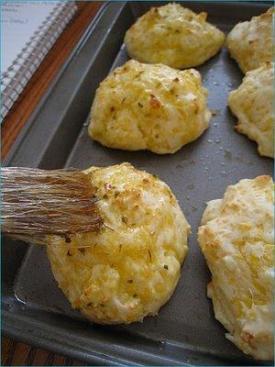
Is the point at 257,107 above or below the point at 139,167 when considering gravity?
above

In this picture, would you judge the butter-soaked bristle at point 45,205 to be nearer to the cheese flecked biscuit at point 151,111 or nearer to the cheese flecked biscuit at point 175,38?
the cheese flecked biscuit at point 151,111

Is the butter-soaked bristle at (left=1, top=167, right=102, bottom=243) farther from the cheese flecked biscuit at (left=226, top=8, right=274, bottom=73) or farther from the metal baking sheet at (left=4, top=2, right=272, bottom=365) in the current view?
the cheese flecked biscuit at (left=226, top=8, right=274, bottom=73)

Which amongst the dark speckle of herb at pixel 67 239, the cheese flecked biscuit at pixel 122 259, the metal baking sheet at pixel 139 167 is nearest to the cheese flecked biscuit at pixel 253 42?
the metal baking sheet at pixel 139 167

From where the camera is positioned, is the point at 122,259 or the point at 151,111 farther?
the point at 151,111

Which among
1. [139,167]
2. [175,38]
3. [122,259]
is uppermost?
[175,38]

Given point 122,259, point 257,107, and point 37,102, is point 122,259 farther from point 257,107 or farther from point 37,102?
point 37,102

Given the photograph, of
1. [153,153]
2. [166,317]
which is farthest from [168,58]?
[166,317]

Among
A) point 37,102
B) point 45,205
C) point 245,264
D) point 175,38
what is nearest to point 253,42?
point 175,38
